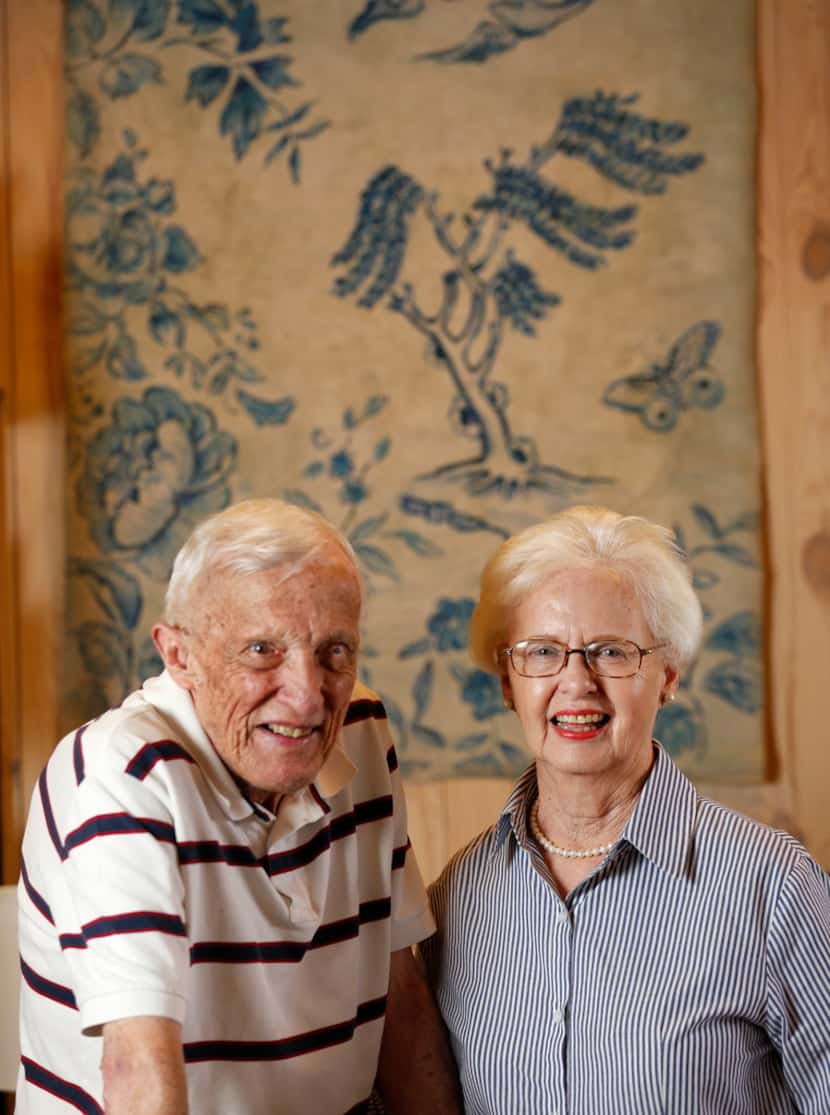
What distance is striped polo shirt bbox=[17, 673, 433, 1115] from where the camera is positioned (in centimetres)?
127

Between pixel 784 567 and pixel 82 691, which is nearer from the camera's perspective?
pixel 784 567

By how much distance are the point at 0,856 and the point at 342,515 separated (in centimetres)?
107

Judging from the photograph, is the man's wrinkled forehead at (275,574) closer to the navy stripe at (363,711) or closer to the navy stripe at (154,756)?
the navy stripe at (154,756)

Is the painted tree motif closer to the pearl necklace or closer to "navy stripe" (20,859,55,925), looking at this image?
the pearl necklace

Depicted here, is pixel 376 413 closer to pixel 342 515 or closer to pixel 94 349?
pixel 342 515

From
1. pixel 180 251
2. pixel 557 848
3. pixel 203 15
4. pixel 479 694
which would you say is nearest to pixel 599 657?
pixel 557 848

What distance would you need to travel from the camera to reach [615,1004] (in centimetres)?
149

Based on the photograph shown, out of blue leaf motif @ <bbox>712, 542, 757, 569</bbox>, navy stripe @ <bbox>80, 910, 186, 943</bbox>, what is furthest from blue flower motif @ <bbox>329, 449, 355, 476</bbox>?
navy stripe @ <bbox>80, 910, 186, 943</bbox>

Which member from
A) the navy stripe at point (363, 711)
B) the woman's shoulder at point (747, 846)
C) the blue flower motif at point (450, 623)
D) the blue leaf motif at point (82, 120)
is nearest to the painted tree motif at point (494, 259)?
the blue flower motif at point (450, 623)

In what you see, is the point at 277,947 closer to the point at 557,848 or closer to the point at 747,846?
the point at 557,848

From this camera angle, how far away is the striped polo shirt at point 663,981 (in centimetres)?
145

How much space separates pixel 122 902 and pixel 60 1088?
321 mm

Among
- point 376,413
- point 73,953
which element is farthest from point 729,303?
point 73,953

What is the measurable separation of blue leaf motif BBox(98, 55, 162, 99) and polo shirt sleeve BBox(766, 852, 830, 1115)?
2123 millimetres
